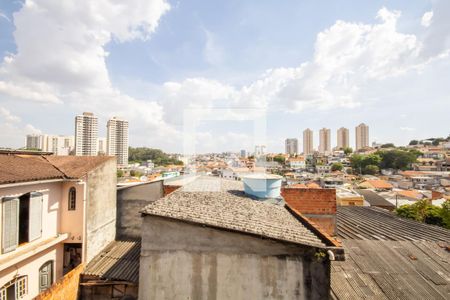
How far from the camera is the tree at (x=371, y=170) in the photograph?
77.3 m

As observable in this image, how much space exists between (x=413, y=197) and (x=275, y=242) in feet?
141

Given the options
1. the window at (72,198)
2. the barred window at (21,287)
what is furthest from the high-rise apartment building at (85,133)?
the barred window at (21,287)

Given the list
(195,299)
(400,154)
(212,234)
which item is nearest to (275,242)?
(212,234)

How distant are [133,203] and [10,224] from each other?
18.4 feet

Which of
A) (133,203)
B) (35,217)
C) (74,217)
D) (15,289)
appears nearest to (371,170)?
(133,203)

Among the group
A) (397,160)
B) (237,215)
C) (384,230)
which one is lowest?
(384,230)

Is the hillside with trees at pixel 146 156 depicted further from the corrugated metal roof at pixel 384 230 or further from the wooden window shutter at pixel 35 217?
the wooden window shutter at pixel 35 217

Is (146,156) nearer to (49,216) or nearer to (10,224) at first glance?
(49,216)

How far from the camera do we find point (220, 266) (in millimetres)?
5934

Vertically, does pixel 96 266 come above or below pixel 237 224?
below

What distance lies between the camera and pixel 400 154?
7994 centimetres

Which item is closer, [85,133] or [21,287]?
[21,287]

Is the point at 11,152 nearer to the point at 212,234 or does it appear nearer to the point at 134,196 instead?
the point at 134,196

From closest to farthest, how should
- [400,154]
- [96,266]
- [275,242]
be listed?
[275,242]
[96,266]
[400,154]
